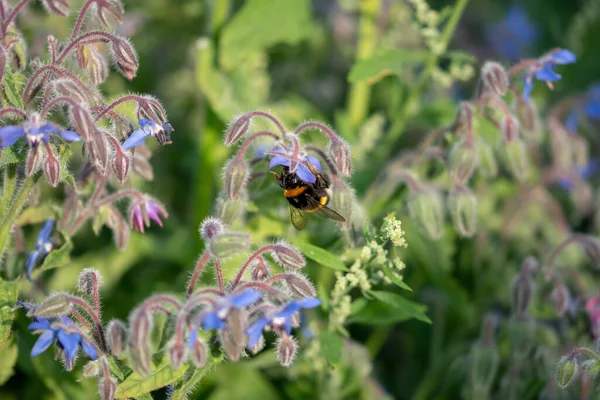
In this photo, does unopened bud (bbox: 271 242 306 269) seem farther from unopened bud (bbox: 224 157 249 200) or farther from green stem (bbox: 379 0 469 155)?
green stem (bbox: 379 0 469 155)

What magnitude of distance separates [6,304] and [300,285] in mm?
704

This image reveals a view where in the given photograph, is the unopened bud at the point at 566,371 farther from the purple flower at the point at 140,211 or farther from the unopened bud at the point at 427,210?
Answer: the purple flower at the point at 140,211

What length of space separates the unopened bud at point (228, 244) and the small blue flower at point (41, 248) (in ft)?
2.03

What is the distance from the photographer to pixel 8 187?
1941 millimetres

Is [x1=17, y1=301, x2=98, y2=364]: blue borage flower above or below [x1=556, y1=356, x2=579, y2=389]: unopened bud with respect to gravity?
below

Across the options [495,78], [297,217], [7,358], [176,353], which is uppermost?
[495,78]

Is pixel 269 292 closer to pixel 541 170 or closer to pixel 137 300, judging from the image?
pixel 137 300

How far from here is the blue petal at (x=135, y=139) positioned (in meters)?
1.81

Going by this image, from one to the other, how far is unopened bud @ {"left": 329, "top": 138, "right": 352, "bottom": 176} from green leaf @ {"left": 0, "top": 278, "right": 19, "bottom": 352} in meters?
0.84

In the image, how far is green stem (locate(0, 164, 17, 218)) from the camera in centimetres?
194

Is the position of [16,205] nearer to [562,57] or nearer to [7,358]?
[7,358]

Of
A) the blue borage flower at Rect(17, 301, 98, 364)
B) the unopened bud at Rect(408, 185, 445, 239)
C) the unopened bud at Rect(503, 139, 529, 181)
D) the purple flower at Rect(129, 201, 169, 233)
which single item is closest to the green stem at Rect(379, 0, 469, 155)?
the unopened bud at Rect(503, 139, 529, 181)

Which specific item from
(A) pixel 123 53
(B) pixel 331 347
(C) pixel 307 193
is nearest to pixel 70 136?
(A) pixel 123 53

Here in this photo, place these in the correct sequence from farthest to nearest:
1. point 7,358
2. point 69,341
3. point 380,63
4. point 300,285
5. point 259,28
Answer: point 259,28
point 380,63
point 7,358
point 300,285
point 69,341
